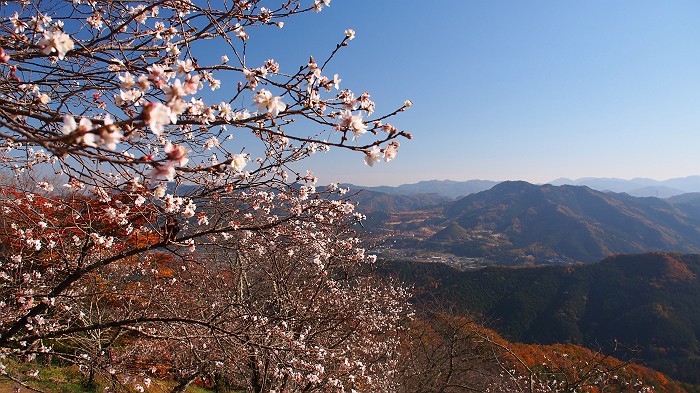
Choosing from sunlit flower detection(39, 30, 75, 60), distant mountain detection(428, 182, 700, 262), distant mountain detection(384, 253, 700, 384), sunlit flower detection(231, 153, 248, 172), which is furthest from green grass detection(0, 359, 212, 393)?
distant mountain detection(428, 182, 700, 262)

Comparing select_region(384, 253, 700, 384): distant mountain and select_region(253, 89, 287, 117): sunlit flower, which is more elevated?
select_region(253, 89, 287, 117): sunlit flower

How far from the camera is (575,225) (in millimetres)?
137875

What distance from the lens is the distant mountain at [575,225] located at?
121125 mm

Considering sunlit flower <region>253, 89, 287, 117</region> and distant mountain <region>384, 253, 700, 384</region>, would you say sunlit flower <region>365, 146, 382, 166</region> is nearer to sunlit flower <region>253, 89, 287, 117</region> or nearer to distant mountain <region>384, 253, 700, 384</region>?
sunlit flower <region>253, 89, 287, 117</region>

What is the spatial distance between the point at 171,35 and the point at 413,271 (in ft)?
168

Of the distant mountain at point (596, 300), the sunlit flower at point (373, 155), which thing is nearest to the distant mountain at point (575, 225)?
the distant mountain at point (596, 300)

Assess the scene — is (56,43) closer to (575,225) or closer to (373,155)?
(373,155)

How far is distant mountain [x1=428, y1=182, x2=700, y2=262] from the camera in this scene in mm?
121125

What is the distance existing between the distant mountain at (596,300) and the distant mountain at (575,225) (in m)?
57.2

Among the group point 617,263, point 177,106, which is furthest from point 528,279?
point 177,106

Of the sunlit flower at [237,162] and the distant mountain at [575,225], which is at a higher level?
the sunlit flower at [237,162]

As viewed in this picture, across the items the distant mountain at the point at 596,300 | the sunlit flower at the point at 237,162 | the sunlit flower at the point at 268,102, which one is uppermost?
the sunlit flower at the point at 268,102

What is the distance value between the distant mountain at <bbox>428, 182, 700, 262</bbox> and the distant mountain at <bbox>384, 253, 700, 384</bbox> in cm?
5715

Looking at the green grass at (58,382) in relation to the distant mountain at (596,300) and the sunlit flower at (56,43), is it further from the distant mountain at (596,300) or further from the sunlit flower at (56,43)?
the distant mountain at (596,300)
